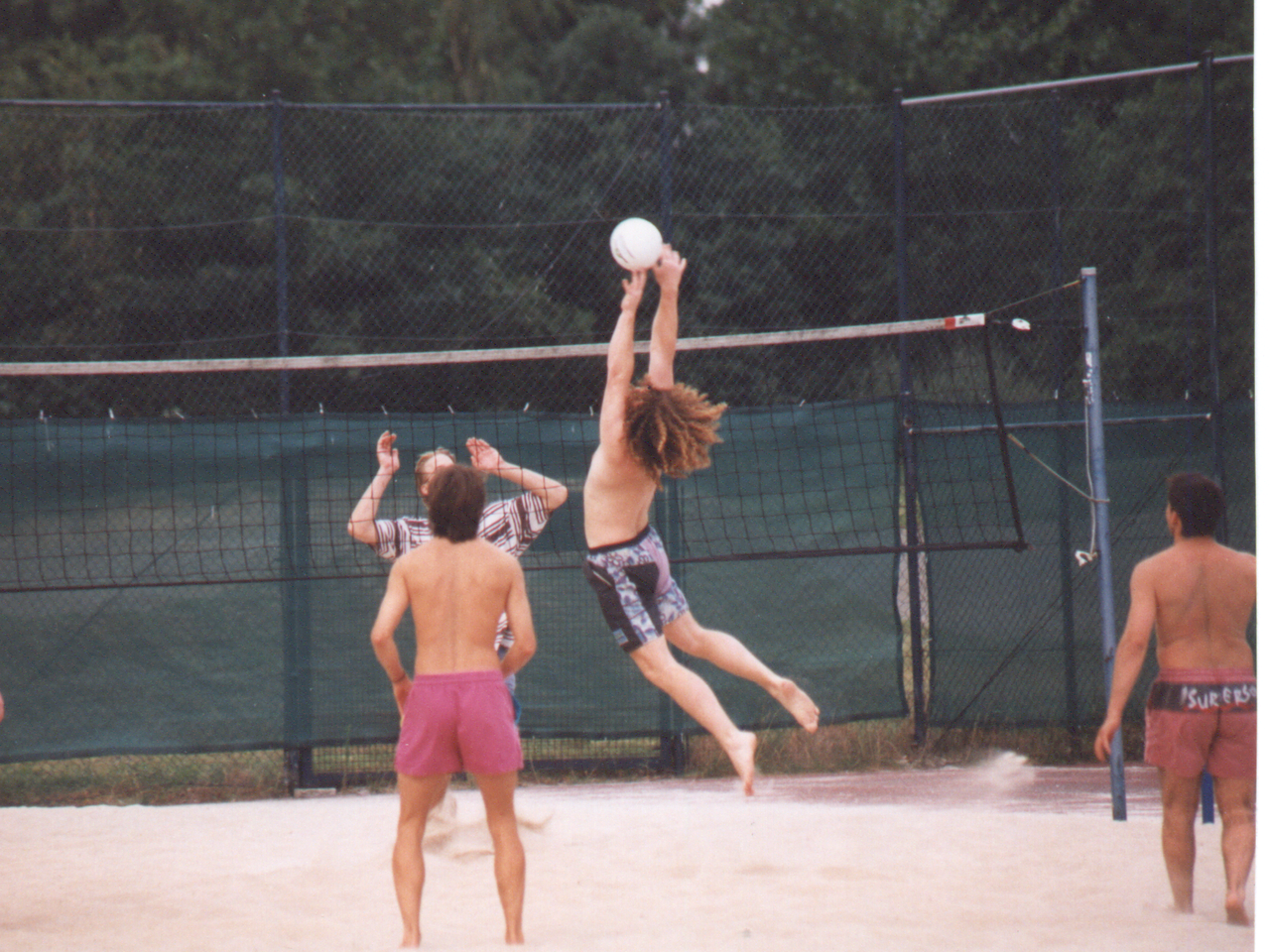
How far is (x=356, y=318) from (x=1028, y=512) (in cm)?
587

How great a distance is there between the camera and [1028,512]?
737 centimetres

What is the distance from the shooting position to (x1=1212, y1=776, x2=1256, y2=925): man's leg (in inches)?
159

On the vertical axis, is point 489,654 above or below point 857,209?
below

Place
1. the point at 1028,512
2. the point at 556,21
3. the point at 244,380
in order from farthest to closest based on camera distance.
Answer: the point at 556,21, the point at 244,380, the point at 1028,512

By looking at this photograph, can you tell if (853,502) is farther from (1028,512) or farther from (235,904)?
(235,904)

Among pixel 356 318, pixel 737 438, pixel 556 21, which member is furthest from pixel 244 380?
pixel 556 21

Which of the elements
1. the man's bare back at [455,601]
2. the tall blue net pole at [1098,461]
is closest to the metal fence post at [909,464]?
the tall blue net pole at [1098,461]

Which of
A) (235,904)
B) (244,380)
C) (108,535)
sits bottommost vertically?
(235,904)

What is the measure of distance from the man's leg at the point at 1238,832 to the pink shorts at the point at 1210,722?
0.16 feet

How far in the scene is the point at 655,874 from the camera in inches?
202

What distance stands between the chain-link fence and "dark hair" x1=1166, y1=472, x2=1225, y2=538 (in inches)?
66.9

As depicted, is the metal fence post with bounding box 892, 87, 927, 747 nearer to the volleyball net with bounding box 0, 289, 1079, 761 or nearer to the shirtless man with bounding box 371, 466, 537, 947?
the volleyball net with bounding box 0, 289, 1079, 761

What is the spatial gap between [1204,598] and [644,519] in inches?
68.0

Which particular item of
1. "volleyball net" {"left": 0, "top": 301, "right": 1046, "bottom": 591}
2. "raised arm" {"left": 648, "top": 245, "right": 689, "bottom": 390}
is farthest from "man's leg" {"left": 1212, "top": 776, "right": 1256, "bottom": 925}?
"volleyball net" {"left": 0, "top": 301, "right": 1046, "bottom": 591}
